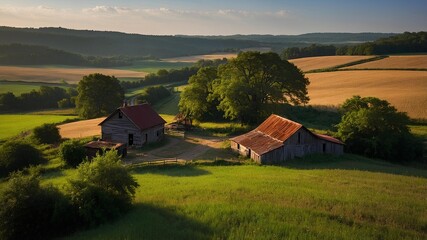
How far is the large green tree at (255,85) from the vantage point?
53.0 metres

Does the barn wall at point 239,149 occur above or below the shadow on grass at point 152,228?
below

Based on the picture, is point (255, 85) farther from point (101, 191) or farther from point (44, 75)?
point (44, 75)

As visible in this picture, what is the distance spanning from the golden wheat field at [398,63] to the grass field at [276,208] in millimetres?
69110

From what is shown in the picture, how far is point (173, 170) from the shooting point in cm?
3472

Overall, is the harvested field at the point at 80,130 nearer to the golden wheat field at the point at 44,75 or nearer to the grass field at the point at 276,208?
the grass field at the point at 276,208

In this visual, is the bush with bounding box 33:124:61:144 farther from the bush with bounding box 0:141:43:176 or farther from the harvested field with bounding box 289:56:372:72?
the harvested field with bounding box 289:56:372:72

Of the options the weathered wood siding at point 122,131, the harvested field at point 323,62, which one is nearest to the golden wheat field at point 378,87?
the harvested field at point 323,62

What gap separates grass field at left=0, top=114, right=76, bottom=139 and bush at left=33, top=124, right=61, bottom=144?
8.78 meters

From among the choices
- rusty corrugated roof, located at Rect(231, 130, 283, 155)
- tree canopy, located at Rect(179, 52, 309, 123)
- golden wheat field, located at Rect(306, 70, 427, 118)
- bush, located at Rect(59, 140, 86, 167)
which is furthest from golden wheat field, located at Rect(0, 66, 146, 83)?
rusty corrugated roof, located at Rect(231, 130, 283, 155)

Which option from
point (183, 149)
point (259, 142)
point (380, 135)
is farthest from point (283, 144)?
point (380, 135)

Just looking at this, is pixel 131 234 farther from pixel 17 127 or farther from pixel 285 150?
pixel 17 127

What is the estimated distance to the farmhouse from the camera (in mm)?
37812

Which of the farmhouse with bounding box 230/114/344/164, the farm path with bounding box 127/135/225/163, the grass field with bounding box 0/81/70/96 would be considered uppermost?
the grass field with bounding box 0/81/70/96

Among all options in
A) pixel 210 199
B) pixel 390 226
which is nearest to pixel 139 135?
pixel 210 199
